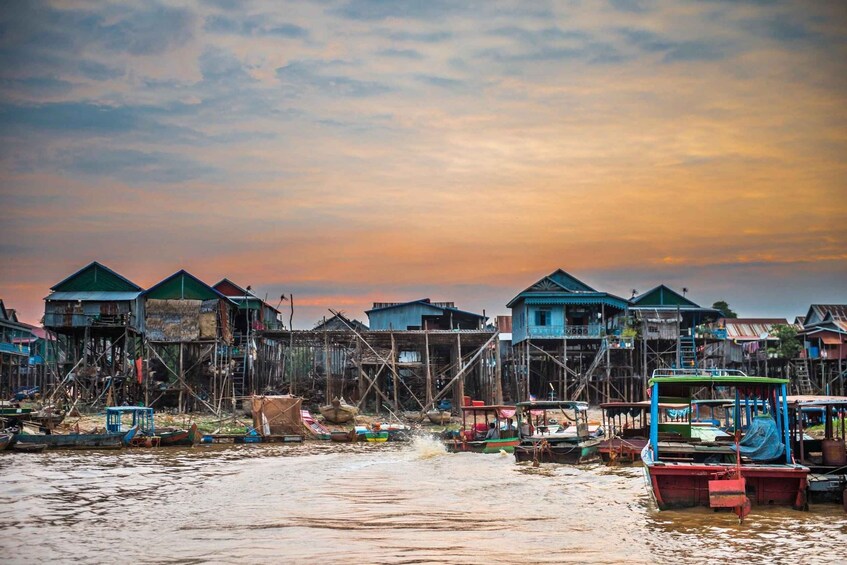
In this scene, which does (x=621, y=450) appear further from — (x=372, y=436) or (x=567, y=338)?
(x=567, y=338)

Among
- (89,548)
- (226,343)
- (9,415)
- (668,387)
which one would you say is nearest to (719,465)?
(668,387)

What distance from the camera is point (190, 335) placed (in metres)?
50.2

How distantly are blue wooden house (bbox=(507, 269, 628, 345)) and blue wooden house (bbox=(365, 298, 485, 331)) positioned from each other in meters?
5.60

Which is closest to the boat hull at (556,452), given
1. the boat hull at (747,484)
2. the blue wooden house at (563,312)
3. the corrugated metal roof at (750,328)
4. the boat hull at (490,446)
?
the boat hull at (490,446)

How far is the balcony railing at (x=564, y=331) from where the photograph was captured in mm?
54906

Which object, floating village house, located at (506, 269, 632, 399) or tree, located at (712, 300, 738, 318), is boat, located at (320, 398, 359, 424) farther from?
tree, located at (712, 300, 738, 318)

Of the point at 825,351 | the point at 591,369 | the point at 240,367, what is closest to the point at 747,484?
the point at 591,369

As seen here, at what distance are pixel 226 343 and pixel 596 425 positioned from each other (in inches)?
872

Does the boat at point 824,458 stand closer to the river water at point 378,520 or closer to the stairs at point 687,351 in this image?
the river water at point 378,520

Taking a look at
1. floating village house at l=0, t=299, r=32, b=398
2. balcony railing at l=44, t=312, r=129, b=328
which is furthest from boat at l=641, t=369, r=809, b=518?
floating village house at l=0, t=299, r=32, b=398

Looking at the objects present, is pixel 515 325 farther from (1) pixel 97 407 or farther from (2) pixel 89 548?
(2) pixel 89 548

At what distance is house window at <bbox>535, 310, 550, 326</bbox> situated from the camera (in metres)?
55.8

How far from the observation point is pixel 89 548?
48.2ft

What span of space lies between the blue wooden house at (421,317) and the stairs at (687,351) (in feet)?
43.7
